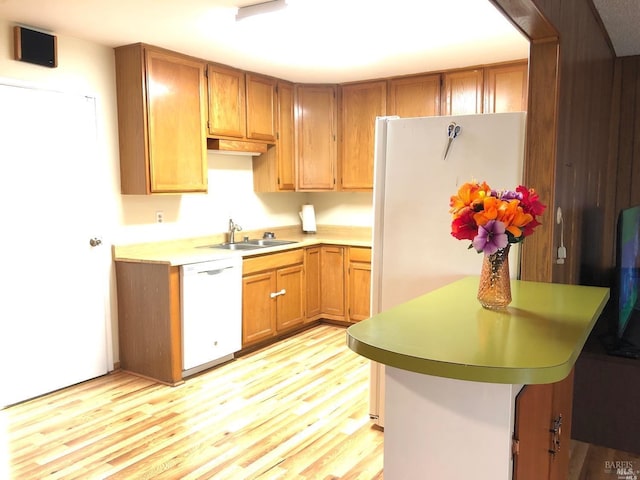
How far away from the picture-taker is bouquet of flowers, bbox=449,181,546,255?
5.45ft

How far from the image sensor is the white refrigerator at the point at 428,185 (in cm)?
243

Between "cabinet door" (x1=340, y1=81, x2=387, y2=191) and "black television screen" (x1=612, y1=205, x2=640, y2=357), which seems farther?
"cabinet door" (x1=340, y1=81, x2=387, y2=191)

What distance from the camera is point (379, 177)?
2.75 m

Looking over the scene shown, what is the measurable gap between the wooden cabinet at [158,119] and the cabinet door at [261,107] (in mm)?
576

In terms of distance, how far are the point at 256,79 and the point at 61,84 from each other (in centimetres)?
165

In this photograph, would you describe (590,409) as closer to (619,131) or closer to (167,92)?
(619,131)

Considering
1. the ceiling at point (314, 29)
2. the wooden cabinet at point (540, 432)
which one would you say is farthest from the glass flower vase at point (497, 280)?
the ceiling at point (314, 29)

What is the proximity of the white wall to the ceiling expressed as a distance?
0.46 feet

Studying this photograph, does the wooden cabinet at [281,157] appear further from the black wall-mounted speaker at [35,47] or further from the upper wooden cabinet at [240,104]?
the black wall-mounted speaker at [35,47]

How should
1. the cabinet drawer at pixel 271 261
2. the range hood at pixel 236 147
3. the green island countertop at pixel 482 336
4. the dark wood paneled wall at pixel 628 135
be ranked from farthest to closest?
the range hood at pixel 236 147 < the cabinet drawer at pixel 271 261 < the dark wood paneled wall at pixel 628 135 < the green island countertop at pixel 482 336

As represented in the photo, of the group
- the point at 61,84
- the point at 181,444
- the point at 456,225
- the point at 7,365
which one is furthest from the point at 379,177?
the point at 7,365

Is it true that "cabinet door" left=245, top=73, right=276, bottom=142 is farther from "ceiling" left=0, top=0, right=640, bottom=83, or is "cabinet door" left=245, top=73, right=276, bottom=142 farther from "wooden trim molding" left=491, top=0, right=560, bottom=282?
"wooden trim molding" left=491, top=0, right=560, bottom=282

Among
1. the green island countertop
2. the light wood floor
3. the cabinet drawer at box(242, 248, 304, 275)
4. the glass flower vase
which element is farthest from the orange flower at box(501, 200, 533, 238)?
the cabinet drawer at box(242, 248, 304, 275)

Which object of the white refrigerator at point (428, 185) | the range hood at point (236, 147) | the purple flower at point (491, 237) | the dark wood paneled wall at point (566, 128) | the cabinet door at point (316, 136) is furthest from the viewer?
the cabinet door at point (316, 136)
